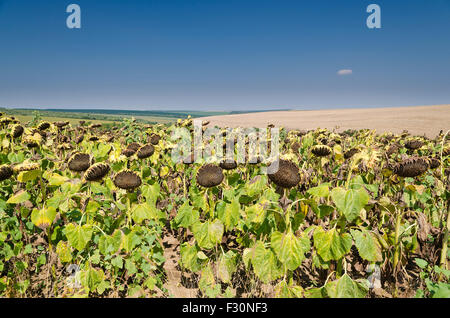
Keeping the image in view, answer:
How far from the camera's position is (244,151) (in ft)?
13.7

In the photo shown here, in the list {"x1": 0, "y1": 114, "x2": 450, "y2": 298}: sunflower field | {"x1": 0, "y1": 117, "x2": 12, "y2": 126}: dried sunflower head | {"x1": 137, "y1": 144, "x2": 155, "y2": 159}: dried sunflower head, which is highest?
{"x1": 0, "y1": 117, "x2": 12, "y2": 126}: dried sunflower head

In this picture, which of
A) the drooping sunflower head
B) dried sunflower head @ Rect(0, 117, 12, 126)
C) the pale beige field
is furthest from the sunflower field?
the pale beige field

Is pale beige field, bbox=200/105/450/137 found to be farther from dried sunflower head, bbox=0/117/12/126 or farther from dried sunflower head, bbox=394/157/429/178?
dried sunflower head, bbox=394/157/429/178

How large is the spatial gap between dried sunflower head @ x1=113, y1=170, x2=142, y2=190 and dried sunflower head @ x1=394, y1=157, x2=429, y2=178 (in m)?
2.74

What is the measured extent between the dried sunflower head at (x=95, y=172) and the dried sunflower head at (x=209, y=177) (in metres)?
0.98

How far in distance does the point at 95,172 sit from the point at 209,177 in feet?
3.80

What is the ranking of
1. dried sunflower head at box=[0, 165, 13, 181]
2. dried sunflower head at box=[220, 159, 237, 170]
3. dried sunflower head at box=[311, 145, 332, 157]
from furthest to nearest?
dried sunflower head at box=[311, 145, 332, 157] < dried sunflower head at box=[220, 159, 237, 170] < dried sunflower head at box=[0, 165, 13, 181]

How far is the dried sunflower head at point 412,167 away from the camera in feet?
8.53

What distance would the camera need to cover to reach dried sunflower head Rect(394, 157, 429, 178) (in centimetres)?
260

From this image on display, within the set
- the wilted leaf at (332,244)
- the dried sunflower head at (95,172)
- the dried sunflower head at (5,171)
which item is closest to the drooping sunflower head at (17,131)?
the dried sunflower head at (5,171)

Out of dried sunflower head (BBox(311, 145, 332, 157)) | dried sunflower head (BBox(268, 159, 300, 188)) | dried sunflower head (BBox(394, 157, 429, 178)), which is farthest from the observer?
dried sunflower head (BBox(311, 145, 332, 157))

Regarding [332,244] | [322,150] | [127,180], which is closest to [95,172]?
[127,180]

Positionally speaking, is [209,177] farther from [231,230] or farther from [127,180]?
[127,180]
